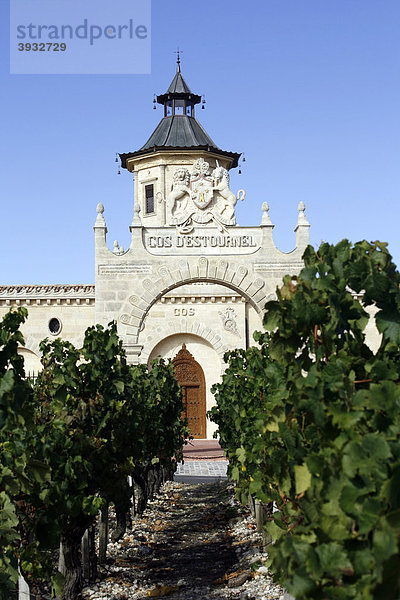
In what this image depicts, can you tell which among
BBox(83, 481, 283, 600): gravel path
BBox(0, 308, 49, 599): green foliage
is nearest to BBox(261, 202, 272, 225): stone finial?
BBox(83, 481, 283, 600): gravel path

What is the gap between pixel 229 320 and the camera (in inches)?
1123

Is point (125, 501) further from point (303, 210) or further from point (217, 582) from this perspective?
point (303, 210)

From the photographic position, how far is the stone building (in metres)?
17.7

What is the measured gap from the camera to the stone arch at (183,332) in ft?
93.6

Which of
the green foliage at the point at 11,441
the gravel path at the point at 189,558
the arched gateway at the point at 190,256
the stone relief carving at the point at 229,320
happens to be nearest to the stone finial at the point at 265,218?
the arched gateway at the point at 190,256

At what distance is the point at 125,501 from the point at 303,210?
1126 cm

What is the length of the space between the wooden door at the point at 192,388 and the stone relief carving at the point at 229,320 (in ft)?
6.26

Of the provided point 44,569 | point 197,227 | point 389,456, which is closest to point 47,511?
point 44,569


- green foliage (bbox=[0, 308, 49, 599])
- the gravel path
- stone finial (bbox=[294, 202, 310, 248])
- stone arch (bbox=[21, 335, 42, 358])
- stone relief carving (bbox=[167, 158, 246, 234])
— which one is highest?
stone relief carving (bbox=[167, 158, 246, 234])

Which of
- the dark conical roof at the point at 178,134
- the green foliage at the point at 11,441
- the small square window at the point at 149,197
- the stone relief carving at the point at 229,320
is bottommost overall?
the green foliage at the point at 11,441

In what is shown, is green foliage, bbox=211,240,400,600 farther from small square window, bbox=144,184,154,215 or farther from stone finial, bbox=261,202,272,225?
small square window, bbox=144,184,154,215

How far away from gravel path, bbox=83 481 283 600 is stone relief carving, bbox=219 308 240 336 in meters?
13.8

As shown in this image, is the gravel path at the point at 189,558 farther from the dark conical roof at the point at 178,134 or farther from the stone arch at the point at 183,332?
the dark conical roof at the point at 178,134

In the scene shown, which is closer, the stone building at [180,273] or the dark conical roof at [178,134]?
the stone building at [180,273]
